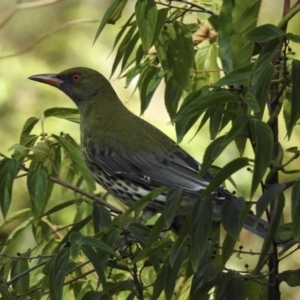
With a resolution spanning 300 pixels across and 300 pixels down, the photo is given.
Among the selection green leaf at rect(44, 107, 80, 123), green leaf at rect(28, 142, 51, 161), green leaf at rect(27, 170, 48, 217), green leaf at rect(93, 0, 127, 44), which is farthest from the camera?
green leaf at rect(44, 107, 80, 123)

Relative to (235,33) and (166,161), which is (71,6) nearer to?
(166,161)

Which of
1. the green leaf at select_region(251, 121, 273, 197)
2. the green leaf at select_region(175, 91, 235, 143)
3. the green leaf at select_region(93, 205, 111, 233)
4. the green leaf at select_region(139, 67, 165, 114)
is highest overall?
the green leaf at select_region(139, 67, 165, 114)

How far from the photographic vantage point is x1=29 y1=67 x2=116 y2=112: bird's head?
4621 millimetres

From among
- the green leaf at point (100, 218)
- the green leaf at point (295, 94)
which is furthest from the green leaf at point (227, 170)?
the green leaf at point (100, 218)

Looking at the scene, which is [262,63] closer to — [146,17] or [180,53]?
[146,17]

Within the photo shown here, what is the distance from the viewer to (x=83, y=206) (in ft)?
12.0

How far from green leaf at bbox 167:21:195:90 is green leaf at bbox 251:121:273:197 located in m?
0.83

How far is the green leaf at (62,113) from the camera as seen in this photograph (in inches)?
131

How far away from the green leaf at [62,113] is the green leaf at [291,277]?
4.14 ft

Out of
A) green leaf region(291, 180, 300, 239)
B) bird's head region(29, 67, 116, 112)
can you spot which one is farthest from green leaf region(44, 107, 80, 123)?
green leaf region(291, 180, 300, 239)

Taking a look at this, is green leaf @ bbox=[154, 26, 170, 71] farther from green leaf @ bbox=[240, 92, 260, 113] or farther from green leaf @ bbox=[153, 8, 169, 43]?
green leaf @ bbox=[240, 92, 260, 113]

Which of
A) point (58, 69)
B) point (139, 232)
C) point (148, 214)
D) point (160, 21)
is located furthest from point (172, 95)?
point (58, 69)

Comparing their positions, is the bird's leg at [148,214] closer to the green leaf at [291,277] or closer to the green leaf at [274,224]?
the green leaf at [291,277]

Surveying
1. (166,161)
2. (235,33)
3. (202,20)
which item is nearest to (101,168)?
(166,161)
